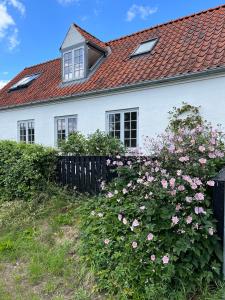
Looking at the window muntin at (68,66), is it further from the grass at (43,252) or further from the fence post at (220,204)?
the fence post at (220,204)

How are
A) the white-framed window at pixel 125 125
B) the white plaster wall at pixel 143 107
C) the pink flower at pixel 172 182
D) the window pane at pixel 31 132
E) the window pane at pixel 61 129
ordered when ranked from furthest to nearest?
the window pane at pixel 31 132 → the window pane at pixel 61 129 → the white-framed window at pixel 125 125 → the white plaster wall at pixel 143 107 → the pink flower at pixel 172 182

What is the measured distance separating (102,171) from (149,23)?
1069 cm

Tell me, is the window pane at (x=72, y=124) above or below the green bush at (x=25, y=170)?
above

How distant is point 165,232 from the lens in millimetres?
4074

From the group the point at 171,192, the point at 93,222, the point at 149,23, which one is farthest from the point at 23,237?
the point at 149,23

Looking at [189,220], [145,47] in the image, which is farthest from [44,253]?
[145,47]

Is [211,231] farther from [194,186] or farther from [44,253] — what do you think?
[44,253]

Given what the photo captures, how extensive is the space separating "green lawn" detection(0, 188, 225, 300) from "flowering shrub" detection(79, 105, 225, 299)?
26 cm

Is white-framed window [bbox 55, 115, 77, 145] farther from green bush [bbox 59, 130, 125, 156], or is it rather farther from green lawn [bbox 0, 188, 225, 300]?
green lawn [bbox 0, 188, 225, 300]

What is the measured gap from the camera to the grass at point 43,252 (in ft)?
14.1

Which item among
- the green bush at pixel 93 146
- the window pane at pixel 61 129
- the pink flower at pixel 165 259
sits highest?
the window pane at pixel 61 129

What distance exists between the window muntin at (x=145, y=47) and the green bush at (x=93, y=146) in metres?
5.48

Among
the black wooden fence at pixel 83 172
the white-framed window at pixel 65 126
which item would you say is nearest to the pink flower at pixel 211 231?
the black wooden fence at pixel 83 172

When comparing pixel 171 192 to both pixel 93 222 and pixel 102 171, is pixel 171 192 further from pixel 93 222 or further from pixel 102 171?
pixel 102 171
